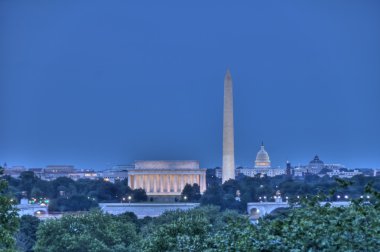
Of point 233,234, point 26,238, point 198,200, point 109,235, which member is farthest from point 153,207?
point 233,234

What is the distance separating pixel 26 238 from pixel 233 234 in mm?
43598

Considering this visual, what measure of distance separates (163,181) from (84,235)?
104280 millimetres

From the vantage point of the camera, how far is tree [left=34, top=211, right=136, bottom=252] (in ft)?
162

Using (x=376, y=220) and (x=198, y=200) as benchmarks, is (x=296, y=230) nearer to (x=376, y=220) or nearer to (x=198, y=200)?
(x=376, y=220)

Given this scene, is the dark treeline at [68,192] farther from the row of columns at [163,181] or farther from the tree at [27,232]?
the tree at [27,232]

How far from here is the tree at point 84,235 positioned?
162 ft

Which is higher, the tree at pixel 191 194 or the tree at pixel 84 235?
the tree at pixel 191 194

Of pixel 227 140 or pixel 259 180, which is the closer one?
pixel 227 140

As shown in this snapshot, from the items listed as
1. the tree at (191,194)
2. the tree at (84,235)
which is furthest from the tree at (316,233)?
the tree at (191,194)

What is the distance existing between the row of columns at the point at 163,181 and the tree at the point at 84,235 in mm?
95418

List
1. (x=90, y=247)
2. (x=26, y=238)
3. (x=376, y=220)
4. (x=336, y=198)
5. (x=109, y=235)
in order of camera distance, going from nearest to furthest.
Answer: (x=376, y=220) → (x=90, y=247) → (x=109, y=235) → (x=26, y=238) → (x=336, y=198)

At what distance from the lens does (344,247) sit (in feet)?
62.5

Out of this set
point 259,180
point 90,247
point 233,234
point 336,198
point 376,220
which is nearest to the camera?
point 376,220

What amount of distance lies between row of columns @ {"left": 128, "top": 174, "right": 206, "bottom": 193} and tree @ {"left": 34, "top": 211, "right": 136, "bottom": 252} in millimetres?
95418
